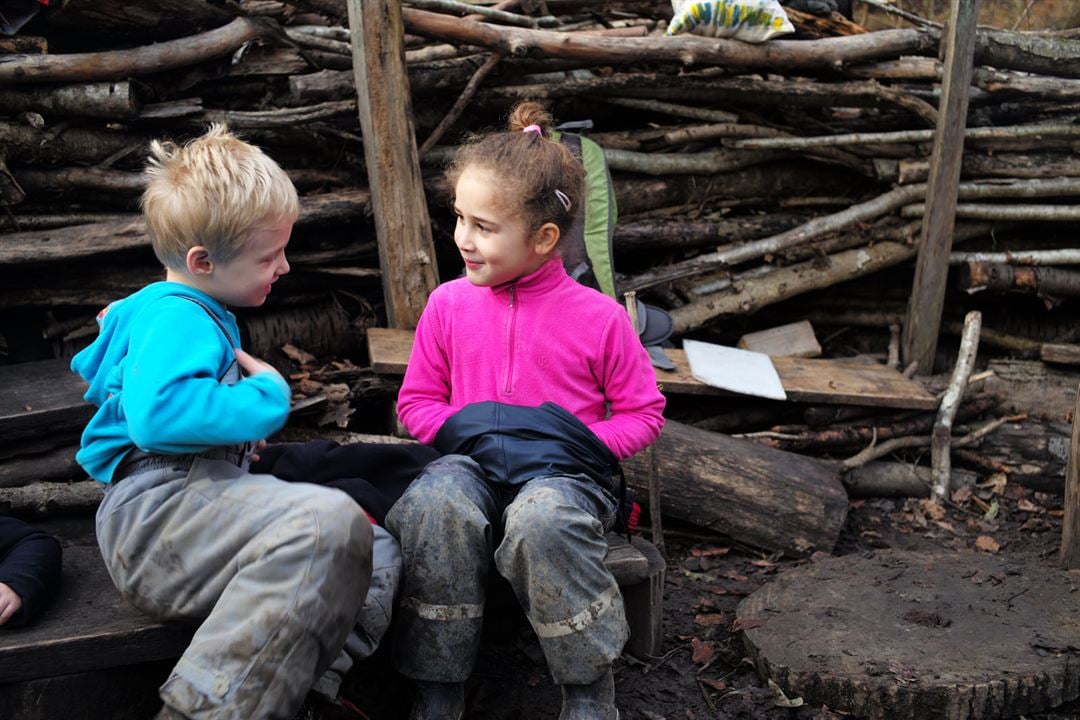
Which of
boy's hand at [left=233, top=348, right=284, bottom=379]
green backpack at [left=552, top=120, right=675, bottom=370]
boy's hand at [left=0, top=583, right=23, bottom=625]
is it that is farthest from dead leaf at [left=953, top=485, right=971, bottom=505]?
boy's hand at [left=0, top=583, right=23, bottom=625]

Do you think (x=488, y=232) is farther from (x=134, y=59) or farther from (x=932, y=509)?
(x=932, y=509)

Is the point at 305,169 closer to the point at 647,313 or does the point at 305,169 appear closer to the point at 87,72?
the point at 87,72

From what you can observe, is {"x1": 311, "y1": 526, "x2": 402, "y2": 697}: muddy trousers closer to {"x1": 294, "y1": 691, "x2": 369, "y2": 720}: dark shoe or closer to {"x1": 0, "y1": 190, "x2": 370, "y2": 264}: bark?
{"x1": 294, "y1": 691, "x2": 369, "y2": 720}: dark shoe

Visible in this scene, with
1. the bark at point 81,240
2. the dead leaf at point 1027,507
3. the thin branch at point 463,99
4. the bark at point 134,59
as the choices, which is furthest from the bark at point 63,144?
the dead leaf at point 1027,507

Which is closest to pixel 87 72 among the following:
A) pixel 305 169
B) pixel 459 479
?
pixel 305 169

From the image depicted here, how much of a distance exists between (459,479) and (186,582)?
73cm

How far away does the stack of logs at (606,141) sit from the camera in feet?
15.3

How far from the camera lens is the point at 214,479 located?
2.36 metres

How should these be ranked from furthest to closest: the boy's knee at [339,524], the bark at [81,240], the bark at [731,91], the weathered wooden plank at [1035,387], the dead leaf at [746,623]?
the weathered wooden plank at [1035,387]
the bark at [731,91]
the bark at [81,240]
the dead leaf at [746,623]
the boy's knee at [339,524]

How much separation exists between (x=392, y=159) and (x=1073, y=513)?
10.6 ft

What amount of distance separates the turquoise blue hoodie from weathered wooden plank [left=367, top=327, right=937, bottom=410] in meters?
2.09

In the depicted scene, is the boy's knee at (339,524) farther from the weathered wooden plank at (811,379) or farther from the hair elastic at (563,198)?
the weathered wooden plank at (811,379)

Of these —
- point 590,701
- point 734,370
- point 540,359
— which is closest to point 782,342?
point 734,370

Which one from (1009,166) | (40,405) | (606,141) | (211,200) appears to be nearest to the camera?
(211,200)
